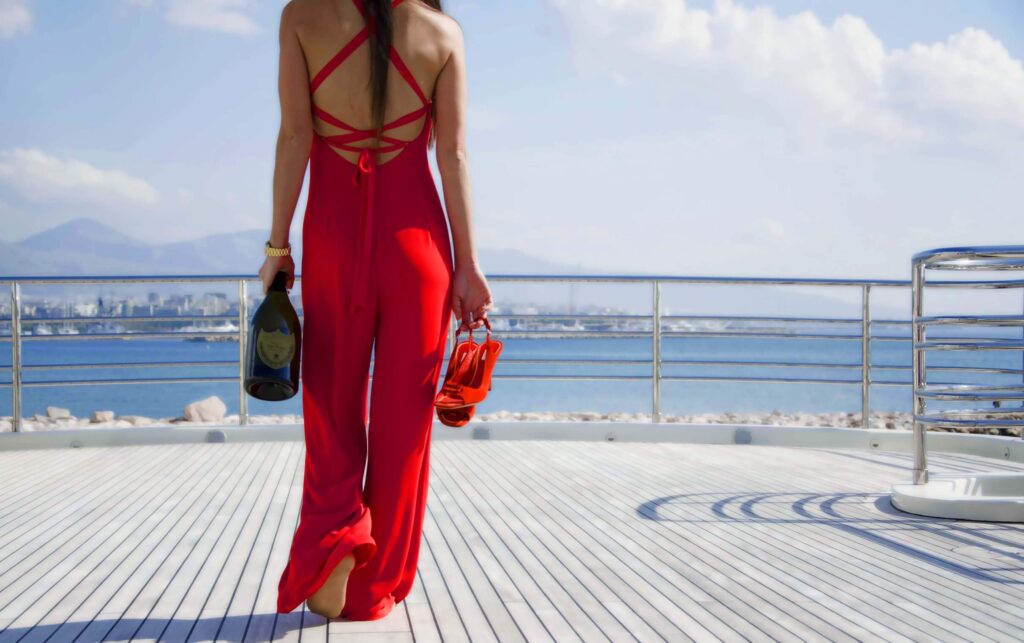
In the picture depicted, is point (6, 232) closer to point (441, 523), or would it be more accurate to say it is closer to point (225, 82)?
point (225, 82)

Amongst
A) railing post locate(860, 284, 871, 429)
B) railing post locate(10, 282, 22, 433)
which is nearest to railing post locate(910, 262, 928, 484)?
railing post locate(860, 284, 871, 429)

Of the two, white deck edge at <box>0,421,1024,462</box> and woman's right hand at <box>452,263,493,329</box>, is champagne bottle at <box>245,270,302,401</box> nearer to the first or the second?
woman's right hand at <box>452,263,493,329</box>

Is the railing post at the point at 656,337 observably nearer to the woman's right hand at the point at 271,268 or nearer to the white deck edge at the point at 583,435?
the white deck edge at the point at 583,435

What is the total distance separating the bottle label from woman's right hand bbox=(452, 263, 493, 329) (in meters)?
0.40

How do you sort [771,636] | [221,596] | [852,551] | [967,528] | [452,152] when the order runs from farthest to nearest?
[967,528] → [852,551] → [221,596] → [452,152] → [771,636]

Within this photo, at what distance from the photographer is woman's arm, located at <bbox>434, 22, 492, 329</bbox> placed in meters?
2.04

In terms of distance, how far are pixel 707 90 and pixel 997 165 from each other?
826 inches

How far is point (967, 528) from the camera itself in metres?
3.13

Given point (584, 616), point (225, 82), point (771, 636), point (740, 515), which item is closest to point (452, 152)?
Result: point (584, 616)

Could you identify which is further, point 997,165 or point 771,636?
Result: point 997,165

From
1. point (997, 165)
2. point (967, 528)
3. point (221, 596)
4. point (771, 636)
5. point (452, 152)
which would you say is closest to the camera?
point (771, 636)

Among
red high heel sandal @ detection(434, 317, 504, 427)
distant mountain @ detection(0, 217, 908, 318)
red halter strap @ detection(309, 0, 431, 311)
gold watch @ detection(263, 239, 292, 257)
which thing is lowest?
red high heel sandal @ detection(434, 317, 504, 427)

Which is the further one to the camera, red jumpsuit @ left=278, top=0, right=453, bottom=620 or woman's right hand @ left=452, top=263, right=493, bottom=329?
woman's right hand @ left=452, top=263, right=493, bottom=329

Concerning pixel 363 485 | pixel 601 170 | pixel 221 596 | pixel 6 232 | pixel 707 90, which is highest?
pixel 707 90
